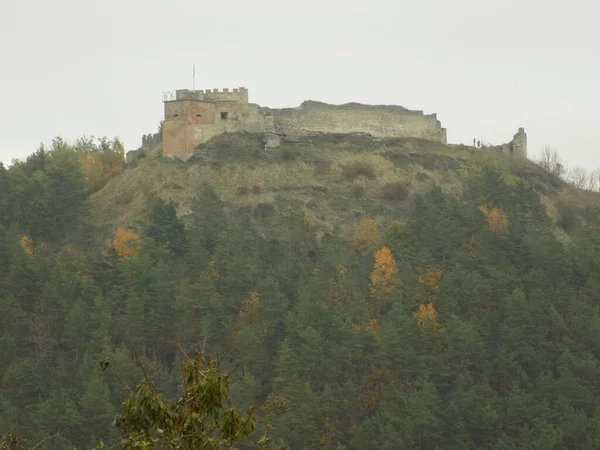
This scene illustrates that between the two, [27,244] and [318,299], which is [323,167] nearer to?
[318,299]

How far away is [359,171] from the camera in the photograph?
6184 cm

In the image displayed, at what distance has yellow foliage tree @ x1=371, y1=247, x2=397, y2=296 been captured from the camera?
50.6 meters

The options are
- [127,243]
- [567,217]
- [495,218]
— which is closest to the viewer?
[127,243]

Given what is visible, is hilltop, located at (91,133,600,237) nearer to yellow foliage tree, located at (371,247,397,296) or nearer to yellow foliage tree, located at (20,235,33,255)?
yellow foliage tree, located at (20,235,33,255)

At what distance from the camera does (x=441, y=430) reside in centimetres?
3938

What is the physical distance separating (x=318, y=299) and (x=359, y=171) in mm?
15221

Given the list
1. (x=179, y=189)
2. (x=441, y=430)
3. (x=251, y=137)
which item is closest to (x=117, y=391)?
(x=441, y=430)

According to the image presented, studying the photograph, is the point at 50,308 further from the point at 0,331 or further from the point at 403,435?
the point at 403,435

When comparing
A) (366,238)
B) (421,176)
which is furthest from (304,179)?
(421,176)

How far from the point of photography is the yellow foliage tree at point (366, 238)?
5513 centimetres

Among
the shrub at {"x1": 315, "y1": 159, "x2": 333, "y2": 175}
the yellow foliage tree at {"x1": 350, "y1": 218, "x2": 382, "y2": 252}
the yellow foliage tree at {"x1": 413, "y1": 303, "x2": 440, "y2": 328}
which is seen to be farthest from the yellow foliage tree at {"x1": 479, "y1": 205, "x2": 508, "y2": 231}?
the shrub at {"x1": 315, "y1": 159, "x2": 333, "y2": 175}

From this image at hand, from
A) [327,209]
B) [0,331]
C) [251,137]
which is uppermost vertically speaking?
[251,137]

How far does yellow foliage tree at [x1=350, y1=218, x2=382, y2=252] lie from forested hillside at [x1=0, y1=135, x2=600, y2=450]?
12cm

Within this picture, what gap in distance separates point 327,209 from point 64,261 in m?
15.0
